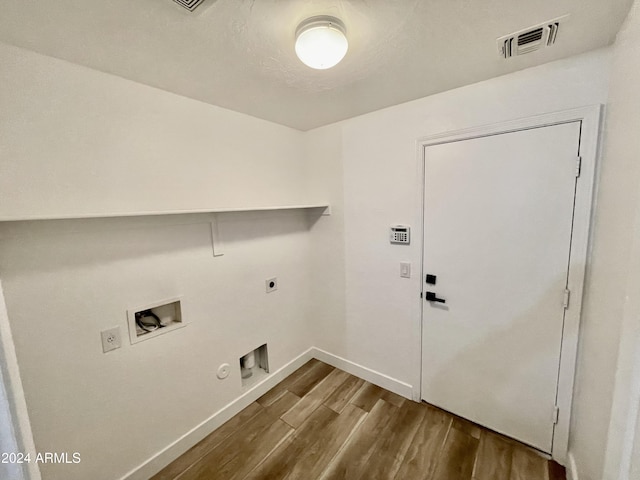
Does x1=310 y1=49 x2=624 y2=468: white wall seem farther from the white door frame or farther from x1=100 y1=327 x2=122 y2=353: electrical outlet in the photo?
x1=100 y1=327 x2=122 y2=353: electrical outlet

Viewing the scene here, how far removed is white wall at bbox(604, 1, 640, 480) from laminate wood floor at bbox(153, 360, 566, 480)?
54 cm

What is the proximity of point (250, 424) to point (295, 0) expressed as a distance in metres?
2.62

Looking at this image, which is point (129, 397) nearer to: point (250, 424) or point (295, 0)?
point (250, 424)

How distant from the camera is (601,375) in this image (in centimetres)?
116

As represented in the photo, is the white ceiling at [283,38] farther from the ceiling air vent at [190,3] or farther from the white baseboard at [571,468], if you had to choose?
the white baseboard at [571,468]

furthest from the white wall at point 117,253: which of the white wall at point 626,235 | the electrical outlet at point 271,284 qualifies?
the white wall at point 626,235

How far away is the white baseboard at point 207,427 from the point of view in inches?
62.4

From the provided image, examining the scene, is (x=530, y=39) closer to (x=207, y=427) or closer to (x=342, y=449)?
(x=342, y=449)

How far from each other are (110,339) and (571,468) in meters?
2.76

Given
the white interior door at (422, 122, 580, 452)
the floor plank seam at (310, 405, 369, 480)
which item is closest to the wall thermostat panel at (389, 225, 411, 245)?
the white interior door at (422, 122, 580, 452)

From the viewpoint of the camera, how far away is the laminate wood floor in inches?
62.9

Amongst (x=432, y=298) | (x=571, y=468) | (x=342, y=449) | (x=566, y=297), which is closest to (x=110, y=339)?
(x=342, y=449)

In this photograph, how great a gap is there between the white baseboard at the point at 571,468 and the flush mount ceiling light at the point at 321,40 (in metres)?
2.53

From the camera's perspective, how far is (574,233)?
1.45m
